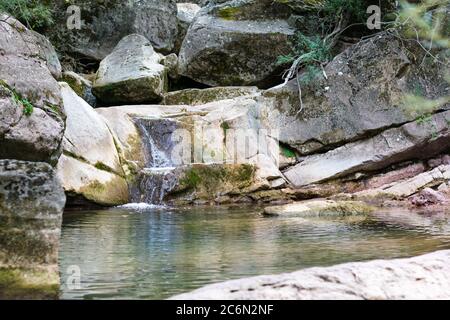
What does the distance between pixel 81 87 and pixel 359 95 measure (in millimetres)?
8361

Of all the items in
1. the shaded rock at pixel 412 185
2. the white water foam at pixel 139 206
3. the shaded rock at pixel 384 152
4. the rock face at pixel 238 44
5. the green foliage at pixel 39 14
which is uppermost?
the green foliage at pixel 39 14

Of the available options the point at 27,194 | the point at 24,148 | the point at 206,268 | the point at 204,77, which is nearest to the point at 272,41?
the point at 204,77

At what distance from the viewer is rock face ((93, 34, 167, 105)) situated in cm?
1747

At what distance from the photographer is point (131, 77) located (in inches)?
687

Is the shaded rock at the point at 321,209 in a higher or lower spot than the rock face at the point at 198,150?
lower

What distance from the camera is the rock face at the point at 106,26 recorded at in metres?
20.9

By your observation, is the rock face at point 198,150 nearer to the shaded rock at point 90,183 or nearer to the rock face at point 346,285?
the shaded rock at point 90,183

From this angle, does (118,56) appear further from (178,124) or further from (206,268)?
(206,268)

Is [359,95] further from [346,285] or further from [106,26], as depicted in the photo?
[346,285]

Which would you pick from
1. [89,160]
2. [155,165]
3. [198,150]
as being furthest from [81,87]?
[89,160]

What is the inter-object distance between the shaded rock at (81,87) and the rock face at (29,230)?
1358 cm

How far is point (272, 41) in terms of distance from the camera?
60.0 ft

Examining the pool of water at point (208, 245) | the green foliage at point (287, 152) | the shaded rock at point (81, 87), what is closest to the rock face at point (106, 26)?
the shaded rock at point (81, 87)
